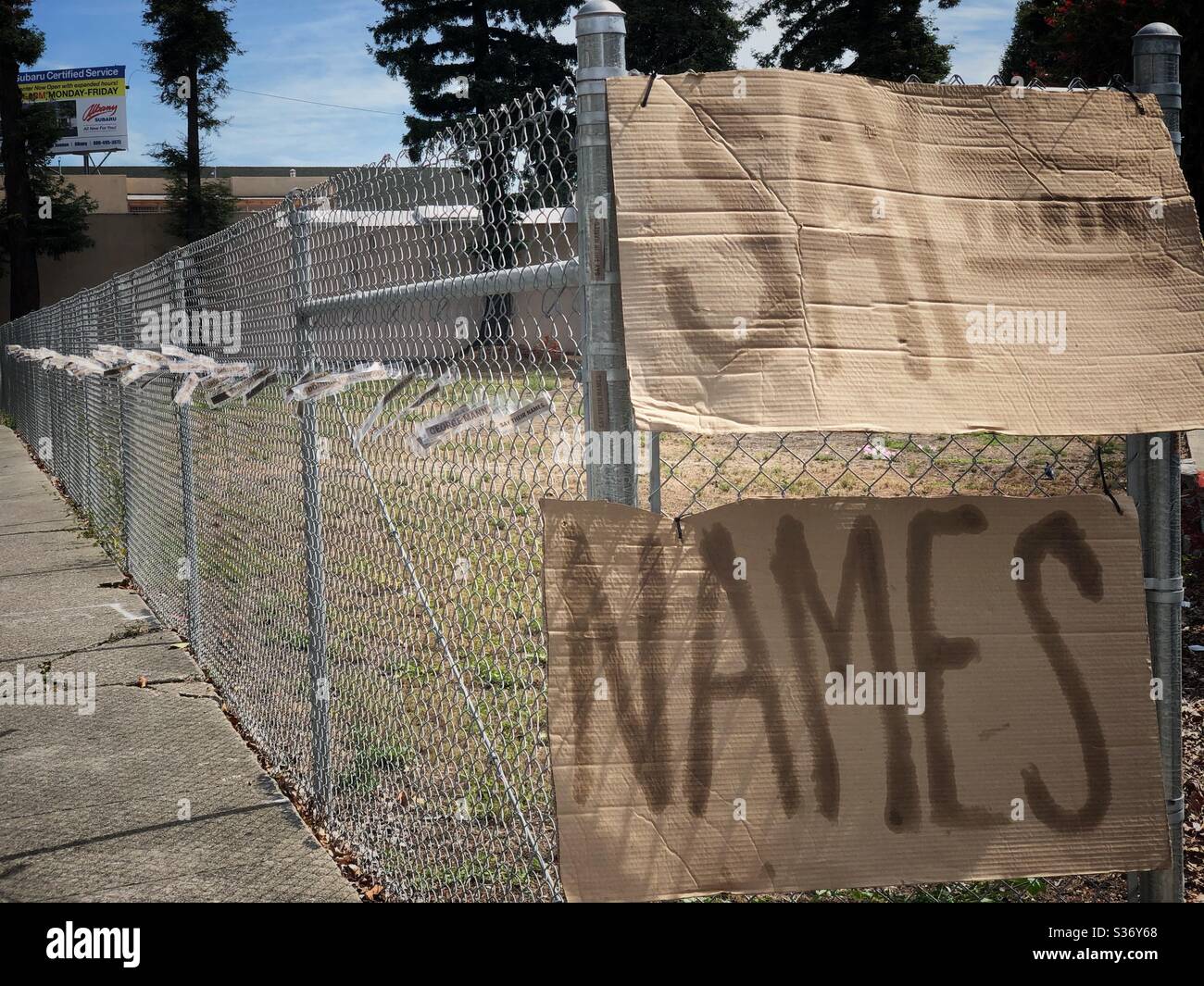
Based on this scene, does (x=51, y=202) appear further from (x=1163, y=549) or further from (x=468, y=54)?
(x=1163, y=549)

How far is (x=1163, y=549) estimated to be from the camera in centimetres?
228

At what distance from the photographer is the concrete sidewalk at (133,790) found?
142 inches

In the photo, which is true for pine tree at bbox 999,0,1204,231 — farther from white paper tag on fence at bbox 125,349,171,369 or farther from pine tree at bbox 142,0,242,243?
pine tree at bbox 142,0,242,243

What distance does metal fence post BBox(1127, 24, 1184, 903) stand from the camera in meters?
2.27

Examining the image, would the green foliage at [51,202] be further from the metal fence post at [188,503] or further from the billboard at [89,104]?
the metal fence post at [188,503]

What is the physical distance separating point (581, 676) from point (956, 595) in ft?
2.33

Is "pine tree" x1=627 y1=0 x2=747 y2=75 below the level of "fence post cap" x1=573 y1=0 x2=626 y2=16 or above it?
above

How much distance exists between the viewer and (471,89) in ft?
114

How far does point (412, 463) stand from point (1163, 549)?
2.74 meters

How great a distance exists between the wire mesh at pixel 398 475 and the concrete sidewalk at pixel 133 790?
0.19 metres

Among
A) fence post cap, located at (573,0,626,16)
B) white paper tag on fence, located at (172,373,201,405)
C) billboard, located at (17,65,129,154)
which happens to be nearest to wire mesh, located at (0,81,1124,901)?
white paper tag on fence, located at (172,373,201,405)

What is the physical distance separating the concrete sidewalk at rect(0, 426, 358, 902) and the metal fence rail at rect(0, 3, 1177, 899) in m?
0.19

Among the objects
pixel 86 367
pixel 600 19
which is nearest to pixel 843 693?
pixel 600 19
